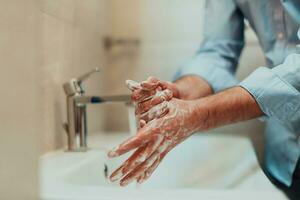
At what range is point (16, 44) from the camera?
0.36 metres

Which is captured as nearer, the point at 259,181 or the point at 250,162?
the point at 259,181

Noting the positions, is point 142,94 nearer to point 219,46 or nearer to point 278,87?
point 278,87

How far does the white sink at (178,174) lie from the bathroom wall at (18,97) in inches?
2.8

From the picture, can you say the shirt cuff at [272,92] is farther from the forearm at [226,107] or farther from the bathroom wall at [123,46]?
the bathroom wall at [123,46]

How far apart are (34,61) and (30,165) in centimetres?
11

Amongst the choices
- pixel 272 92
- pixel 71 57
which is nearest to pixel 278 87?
pixel 272 92

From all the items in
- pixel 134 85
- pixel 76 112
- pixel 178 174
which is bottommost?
pixel 178 174

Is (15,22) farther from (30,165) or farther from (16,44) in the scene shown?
(30,165)

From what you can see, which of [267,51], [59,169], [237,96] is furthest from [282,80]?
[59,169]

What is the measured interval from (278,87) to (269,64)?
0.32 ft

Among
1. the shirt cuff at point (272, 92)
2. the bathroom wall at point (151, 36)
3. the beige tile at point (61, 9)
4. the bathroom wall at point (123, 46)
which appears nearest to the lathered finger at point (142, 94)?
the shirt cuff at point (272, 92)

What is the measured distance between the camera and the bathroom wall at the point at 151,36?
108 cm

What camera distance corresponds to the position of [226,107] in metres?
0.47

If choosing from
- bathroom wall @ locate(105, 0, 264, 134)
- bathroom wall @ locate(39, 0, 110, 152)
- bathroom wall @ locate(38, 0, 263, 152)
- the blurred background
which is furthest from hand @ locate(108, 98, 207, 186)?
bathroom wall @ locate(105, 0, 264, 134)
